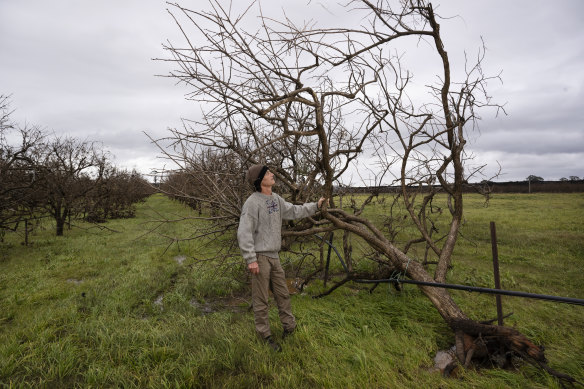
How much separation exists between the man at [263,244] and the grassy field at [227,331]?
0.24 meters

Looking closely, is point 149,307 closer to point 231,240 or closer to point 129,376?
point 231,240

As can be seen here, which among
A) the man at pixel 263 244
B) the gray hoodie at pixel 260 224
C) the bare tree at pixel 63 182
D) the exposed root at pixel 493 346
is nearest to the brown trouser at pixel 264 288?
the man at pixel 263 244

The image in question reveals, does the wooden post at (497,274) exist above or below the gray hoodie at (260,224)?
below

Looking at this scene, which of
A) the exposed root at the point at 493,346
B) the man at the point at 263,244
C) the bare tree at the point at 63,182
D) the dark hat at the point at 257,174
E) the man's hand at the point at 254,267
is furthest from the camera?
the bare tree at the point at 63,182

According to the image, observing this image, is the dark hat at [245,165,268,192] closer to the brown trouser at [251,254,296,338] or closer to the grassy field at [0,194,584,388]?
the brown trouser at [251,254,296,338]

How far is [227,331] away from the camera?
362 cm

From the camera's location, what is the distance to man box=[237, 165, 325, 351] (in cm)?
331

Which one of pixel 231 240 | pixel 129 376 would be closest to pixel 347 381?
pixel 129 376

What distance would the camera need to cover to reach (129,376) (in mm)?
2846

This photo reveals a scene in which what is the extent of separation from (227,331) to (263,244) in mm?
1192

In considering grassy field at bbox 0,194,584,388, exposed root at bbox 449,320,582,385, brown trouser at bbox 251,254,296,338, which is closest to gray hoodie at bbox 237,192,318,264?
brown trouser at bbox 251,254,296,338

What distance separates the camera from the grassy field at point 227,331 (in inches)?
109

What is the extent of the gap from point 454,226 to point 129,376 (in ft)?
13.9

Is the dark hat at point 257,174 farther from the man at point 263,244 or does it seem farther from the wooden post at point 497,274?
the wooden post at point 497,274
